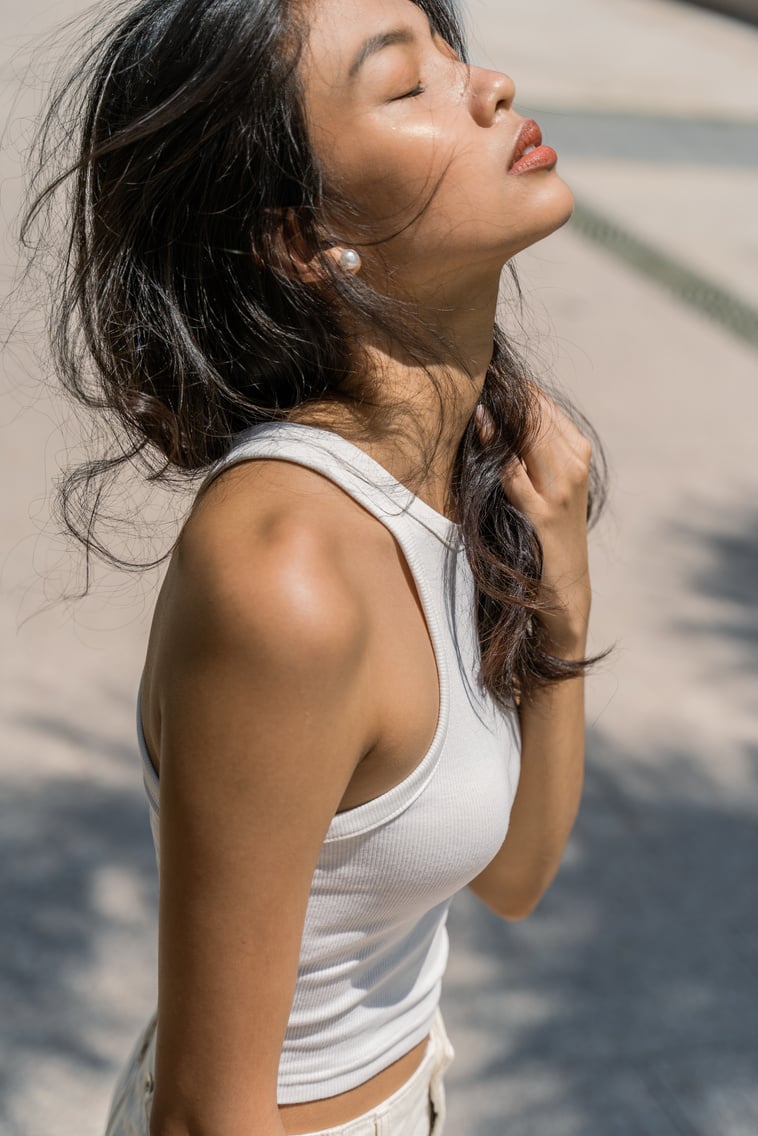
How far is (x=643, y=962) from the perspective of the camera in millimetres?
3010

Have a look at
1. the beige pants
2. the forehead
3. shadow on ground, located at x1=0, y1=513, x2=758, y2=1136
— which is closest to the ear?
the forehead

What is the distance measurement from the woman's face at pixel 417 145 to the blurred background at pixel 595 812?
0.54m

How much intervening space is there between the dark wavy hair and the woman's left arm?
104 millimetres

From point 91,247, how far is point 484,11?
34.9 ft

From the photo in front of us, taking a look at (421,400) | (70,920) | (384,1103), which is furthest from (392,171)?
(70,920)

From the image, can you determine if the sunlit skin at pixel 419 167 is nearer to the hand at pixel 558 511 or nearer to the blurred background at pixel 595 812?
the hand at pixel 558 511

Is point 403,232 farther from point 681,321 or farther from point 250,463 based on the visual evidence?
point 681,321

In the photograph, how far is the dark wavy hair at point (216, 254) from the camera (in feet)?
4.30

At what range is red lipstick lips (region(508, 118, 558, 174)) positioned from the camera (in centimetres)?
141

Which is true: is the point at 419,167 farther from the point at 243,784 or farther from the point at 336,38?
the point at 243,784

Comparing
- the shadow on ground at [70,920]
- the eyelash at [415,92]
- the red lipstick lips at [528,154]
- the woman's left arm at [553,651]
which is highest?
the eyelash at [415,92]

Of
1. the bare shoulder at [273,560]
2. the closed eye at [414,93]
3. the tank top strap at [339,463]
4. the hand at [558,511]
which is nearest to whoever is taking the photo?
the bare shoulder at [273,560]

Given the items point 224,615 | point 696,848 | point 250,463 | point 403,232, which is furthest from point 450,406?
point 696,848

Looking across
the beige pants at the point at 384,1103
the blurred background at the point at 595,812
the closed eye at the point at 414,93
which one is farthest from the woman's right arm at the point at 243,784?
the blurred background at the point at 595,812
